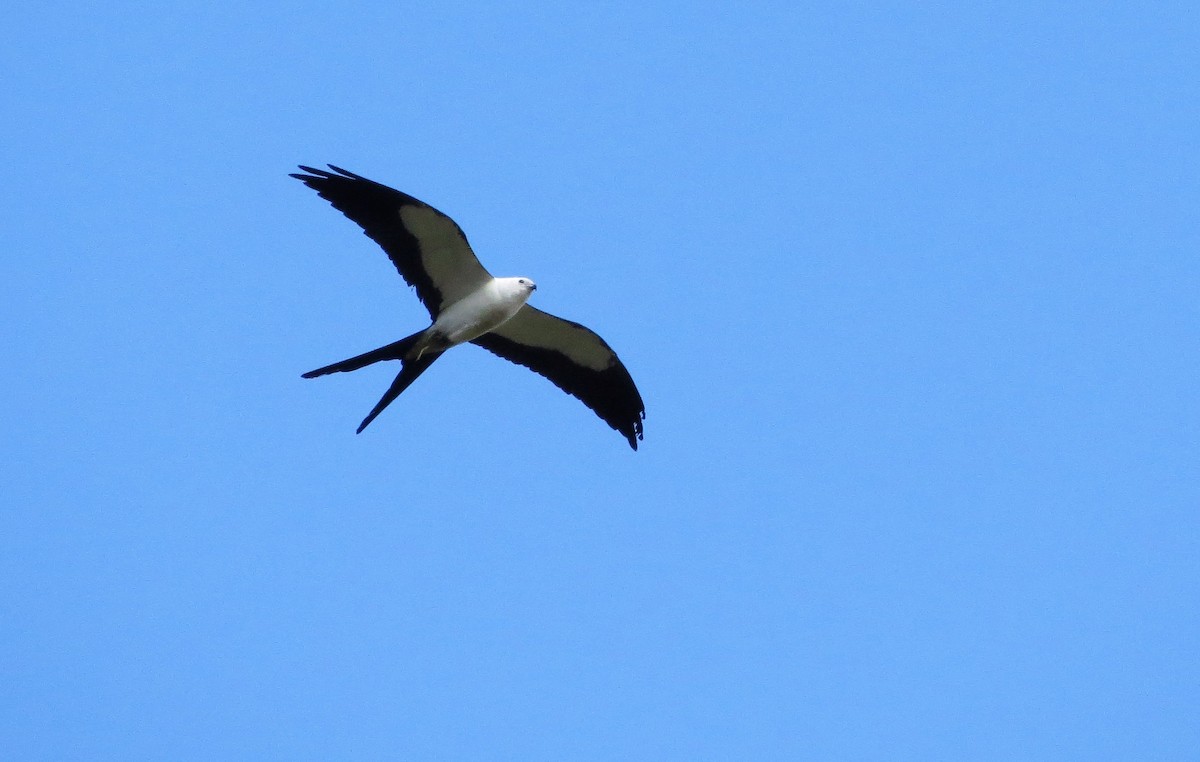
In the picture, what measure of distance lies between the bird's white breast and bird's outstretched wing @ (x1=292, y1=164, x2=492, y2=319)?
0.47 ft

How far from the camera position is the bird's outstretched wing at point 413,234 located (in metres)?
10.7

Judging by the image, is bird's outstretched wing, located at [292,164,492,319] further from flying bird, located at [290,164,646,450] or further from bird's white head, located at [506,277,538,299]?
bird's white head, located at [506,277,538,299]

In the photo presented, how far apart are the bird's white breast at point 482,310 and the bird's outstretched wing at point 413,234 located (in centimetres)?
14

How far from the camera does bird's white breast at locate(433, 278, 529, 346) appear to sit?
11078 mm

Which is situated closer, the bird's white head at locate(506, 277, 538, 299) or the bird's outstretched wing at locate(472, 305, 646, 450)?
the bird's white head at locate(506, 277, 538, 299)

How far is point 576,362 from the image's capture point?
12320 mm

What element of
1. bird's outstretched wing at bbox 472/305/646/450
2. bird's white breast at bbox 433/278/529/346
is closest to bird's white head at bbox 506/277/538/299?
bird's white breast at bbox 433/278/529/346

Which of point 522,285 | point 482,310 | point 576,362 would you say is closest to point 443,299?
point 482,310

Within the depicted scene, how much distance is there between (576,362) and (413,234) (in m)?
2.12

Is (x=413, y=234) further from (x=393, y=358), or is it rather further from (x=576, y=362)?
(x=576, y=362)

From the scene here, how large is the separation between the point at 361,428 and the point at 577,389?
2.39 metres

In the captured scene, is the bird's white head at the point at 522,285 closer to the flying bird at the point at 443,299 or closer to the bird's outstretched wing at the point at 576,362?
the flying bird at the point at 443,299

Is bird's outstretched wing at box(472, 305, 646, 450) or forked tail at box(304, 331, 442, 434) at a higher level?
bird's outstretched wing at box(472, 305, 646, 450)

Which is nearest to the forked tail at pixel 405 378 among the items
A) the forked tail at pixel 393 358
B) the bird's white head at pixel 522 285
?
the forked tail at pixel 393 358
